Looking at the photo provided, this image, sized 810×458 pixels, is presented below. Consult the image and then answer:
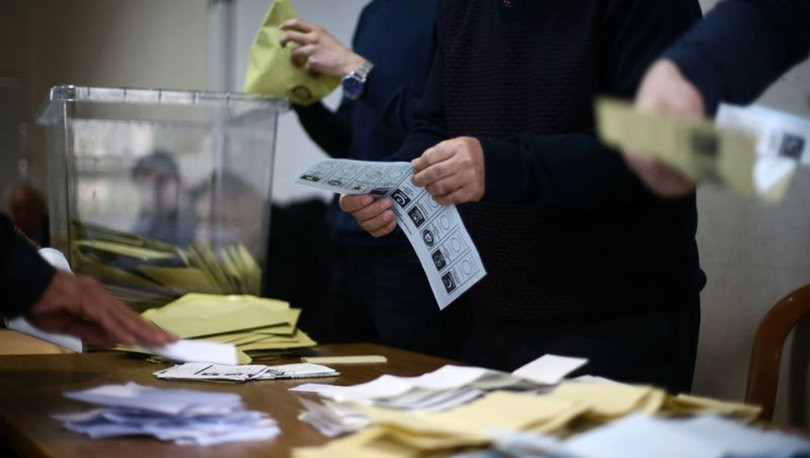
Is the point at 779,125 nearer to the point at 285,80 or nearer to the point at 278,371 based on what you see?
the point at 278,371

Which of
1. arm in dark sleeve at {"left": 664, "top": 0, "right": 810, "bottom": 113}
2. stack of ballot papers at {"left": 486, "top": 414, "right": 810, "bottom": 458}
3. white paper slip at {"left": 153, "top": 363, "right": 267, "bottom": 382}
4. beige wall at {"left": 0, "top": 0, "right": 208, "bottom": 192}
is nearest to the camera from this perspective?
stack of ballot papers at {"left": 486, "top": 414, "right": 810, "bottom": 458}

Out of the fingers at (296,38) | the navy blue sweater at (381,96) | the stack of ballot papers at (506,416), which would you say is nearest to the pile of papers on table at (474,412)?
the stack of ballot papers at (506,416)

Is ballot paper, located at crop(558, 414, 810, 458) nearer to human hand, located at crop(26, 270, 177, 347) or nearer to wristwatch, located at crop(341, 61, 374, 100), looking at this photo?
human hand, located at crop(26, 270, 177, 347)

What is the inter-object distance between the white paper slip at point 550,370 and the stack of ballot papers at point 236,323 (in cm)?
59

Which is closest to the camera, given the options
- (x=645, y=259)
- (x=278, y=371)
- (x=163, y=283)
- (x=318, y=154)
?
(x=645, y=259)

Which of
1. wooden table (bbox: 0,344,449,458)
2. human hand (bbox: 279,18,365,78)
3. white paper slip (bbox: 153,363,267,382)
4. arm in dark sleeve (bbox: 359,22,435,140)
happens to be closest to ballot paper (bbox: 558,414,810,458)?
wooden table (bbox: 0,344,449,458)

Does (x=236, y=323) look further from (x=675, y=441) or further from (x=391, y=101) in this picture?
(x=675, y=441)

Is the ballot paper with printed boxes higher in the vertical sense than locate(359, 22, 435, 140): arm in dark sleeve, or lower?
lower

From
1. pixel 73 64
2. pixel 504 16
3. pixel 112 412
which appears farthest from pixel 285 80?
pixel 73 64

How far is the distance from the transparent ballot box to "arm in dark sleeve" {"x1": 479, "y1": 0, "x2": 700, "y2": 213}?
2.74 feet

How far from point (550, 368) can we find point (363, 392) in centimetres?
20

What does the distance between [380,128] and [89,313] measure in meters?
0.93

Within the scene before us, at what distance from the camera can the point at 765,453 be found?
29.1 inches

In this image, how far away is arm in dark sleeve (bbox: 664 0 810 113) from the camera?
2.72ft
